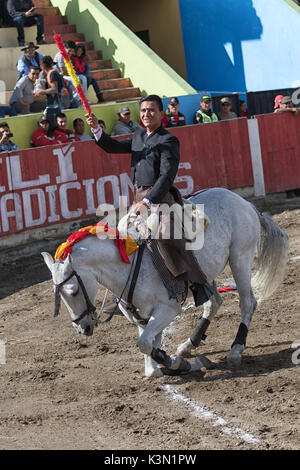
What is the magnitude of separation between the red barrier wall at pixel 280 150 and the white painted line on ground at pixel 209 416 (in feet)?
31.4

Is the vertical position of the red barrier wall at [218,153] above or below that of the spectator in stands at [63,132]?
below

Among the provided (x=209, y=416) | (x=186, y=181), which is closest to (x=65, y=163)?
(x=186, y=181)

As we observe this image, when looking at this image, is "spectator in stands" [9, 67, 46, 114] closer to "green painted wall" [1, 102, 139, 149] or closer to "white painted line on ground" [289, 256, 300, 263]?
"green painted wall" [1, 102, 139, 149]

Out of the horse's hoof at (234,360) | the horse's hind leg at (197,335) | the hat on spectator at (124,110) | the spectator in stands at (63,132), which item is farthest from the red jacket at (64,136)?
→ the horse's hoof at (234,360)

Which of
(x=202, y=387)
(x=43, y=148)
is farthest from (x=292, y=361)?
(x=43, y=148)

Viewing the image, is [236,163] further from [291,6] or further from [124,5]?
[124,5]

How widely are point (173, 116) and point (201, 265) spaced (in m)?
8.42

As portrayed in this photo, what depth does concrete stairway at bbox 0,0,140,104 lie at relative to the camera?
17.6m

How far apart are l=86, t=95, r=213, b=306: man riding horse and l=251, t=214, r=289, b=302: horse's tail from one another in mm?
1256

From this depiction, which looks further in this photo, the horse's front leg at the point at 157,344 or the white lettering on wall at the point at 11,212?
the white lettering on wall at the point at 11,212

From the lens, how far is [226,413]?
19.6 feet

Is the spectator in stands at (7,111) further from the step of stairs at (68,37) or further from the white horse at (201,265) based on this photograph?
the white horse at (201,265)

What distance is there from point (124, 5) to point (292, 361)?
18531 millimetres

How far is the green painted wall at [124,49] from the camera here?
18016 mm
